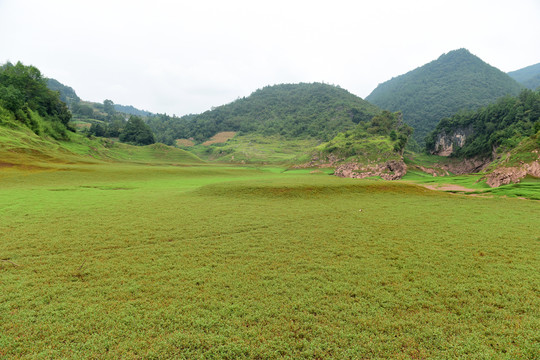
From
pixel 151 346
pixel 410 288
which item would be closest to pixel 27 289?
pixel 151 346

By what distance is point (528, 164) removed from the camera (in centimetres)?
2098

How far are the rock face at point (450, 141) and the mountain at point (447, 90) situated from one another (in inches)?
2112

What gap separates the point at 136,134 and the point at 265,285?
321 feet

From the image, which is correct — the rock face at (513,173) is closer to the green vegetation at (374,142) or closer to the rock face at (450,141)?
the green vegetation at (374,142)

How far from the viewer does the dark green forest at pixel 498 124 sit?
46.0 metres

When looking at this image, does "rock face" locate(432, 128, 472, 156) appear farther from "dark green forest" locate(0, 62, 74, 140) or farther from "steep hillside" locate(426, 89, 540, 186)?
"dark green forest" locate(0, 62, 74, 140)

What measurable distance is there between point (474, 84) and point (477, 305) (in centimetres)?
18942

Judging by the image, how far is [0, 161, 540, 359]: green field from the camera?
137 inches

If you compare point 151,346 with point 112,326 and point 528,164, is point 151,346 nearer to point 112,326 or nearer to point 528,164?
point 112,326

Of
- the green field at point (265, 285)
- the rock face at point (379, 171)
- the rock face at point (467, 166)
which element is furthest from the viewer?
→ the rock face at point (467, 166)

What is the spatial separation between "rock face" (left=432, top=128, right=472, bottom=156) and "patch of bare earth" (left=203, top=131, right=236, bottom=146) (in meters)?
99.2

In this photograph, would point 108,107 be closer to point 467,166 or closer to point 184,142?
point 184,142

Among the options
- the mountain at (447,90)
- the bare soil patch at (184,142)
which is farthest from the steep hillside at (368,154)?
the bare soil patch at (184,142)

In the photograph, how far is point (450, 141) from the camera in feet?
227
